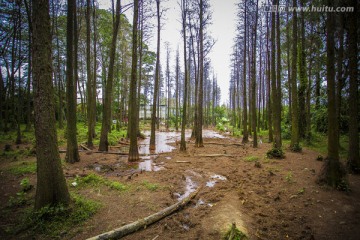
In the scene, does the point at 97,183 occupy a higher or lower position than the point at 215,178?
higher

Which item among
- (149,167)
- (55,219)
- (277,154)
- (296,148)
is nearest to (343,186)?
(277,154)

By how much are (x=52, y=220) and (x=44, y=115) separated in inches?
91.3

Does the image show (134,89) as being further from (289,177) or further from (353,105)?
(353,105)

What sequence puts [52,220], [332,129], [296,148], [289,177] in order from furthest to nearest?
[296,148] → [289,177] → [332,129] → [52,220]

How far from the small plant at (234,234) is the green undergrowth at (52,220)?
10.5ft

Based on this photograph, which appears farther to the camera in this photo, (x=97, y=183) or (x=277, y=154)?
(x=277, y=154)

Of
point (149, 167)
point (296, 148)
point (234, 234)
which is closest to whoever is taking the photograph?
point (234, 234)

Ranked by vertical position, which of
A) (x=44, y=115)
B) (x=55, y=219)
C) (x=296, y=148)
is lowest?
(x=55, y=219)

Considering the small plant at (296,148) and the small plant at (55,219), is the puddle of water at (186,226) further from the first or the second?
the small plant at (296,148)

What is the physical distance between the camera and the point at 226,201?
4.76m

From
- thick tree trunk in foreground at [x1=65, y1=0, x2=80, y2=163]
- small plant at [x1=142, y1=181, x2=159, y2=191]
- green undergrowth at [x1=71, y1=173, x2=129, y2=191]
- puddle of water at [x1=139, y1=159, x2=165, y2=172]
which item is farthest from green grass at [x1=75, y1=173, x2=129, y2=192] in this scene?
thick tree trunk in foreground at [x1=65, y1=0, x2=80, y2=163]

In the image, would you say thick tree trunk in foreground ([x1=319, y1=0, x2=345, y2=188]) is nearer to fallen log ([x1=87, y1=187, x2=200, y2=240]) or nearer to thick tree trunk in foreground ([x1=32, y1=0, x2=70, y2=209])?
fallen log ([x1=87, y1=187, x2=200, y2=240])

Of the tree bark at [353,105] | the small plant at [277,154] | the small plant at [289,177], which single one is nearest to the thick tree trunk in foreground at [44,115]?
the small plant at [289,177]

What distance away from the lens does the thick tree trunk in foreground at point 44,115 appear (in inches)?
142
